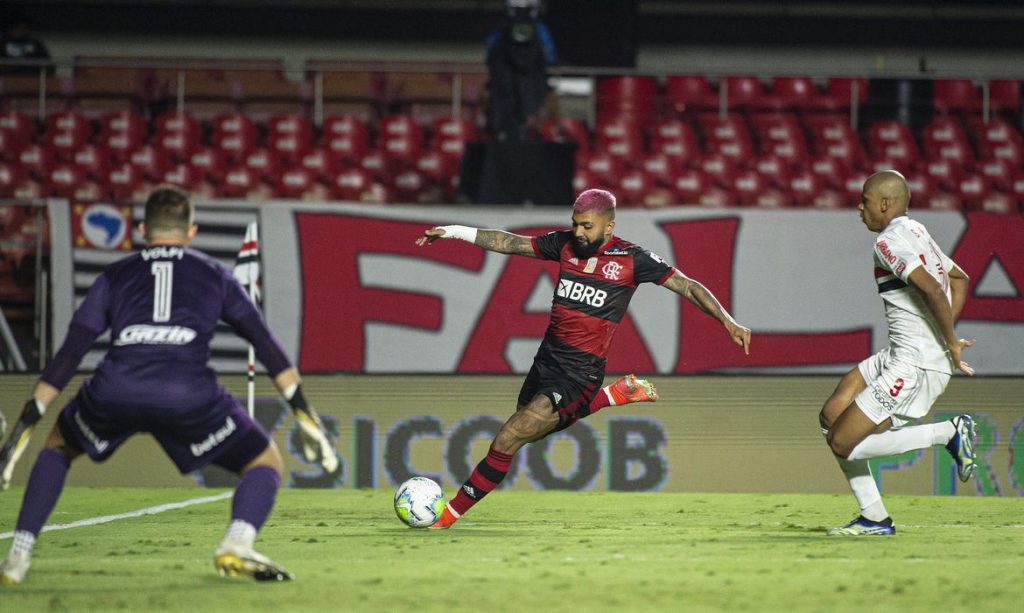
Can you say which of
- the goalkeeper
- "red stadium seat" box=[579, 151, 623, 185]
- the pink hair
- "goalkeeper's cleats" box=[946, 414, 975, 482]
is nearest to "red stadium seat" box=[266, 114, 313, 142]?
"red stadium seat" box=[579, 151, 623, 185]

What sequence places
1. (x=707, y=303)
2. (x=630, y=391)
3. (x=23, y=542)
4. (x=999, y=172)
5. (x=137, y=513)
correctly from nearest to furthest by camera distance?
(x=23, y=542) → (x=707, y=303) → (x=630, y=391) → (x=137, y=513) → (x=999, y=172)

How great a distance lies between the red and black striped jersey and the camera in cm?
896

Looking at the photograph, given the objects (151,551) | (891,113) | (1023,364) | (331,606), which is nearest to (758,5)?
(891,113)

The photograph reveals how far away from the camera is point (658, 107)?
1708 centimetres

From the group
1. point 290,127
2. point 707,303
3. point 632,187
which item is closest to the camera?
point 707,303

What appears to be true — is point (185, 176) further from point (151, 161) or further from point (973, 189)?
point (973, 189)

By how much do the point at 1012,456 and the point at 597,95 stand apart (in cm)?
711

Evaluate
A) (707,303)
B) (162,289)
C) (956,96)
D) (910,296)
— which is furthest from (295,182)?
(162,289)

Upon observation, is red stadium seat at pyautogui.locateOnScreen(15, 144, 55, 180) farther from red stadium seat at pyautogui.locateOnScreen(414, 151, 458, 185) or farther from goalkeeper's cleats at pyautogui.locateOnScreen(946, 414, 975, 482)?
goalkeeper's cleats at pyautogui.locateOnScreen(946, 414, 975, 482)

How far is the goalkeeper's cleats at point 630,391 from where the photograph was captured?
30.2 ft

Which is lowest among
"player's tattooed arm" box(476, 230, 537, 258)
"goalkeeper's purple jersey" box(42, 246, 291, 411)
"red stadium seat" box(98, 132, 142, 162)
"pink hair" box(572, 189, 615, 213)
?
"goalkeeper's purple jersey" box(42, 246, 291, 411)

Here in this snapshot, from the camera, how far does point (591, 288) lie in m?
8.99

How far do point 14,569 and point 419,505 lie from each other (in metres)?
3.10

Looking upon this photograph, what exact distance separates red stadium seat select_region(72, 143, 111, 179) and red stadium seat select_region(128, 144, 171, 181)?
328 mm
